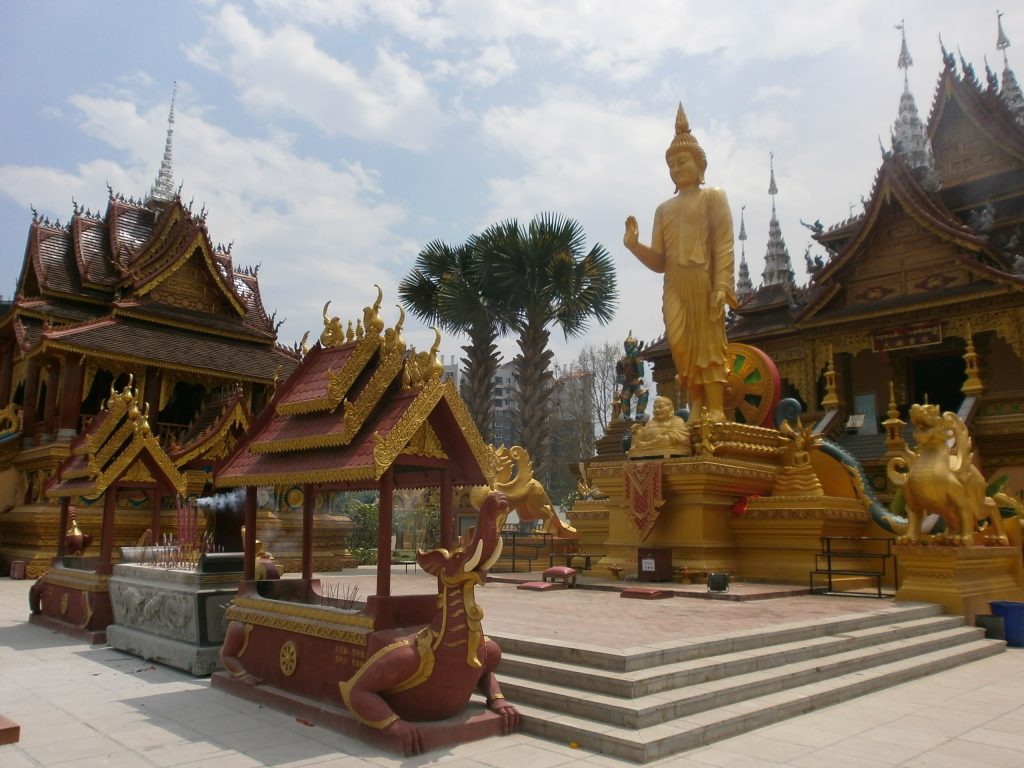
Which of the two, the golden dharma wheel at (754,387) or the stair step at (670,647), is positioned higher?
the golden dharma wheel at (754,387)

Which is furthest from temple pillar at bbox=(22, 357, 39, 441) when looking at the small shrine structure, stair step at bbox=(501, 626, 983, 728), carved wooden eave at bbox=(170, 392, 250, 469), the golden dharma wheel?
stair step at bbox=(501, 626, 983, 728)

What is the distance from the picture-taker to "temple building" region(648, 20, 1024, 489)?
18.0 m

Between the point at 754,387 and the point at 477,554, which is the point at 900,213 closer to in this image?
the point at 754,387

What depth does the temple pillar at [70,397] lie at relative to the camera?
20.7 metres

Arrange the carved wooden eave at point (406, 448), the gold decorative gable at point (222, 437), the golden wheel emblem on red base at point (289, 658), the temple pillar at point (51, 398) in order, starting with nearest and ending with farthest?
1. the carved wooden eave at point (406, 448)
2. the golden wheel emblem on red base at point (289, 658)
3. the gold decorative gable at point (222, 437)
4. the temple pillar at point (51, 398)

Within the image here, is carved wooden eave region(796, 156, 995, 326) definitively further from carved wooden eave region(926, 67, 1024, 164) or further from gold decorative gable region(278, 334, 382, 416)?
gold decorative gable region(278, 334, 382, 416)

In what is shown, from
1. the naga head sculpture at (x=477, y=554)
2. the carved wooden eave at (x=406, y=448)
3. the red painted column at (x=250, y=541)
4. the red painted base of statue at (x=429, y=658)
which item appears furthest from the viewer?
the red painted column at (x=250, y=541)

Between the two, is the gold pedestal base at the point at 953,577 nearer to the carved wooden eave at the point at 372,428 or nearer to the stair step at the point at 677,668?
the stair step at the point at 677,668

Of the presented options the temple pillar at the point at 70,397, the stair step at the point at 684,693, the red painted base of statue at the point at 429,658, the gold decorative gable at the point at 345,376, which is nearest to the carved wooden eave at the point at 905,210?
the stair step at the point at 684,693

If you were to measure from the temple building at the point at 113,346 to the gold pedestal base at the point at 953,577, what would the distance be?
1546 centimetres

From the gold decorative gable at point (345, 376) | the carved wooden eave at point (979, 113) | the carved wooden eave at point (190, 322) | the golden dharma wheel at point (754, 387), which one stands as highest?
the carved wooden eave at point (979, 113)

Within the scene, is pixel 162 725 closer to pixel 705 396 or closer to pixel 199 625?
pixel 199 625

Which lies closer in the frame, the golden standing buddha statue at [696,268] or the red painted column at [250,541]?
the red painted column at [250,541]

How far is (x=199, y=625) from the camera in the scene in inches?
305
